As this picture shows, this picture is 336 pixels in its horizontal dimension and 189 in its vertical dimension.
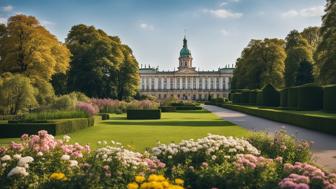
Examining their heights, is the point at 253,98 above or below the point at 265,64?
below

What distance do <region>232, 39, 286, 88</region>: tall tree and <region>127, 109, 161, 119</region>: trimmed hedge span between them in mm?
22321

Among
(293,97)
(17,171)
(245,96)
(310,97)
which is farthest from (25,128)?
(245,96)

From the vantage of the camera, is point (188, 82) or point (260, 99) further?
point (188, 82)

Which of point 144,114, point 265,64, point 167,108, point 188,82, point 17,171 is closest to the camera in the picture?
point 17,171

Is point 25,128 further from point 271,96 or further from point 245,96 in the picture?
point 245,96

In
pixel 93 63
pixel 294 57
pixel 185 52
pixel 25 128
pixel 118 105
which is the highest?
pixel 185 52

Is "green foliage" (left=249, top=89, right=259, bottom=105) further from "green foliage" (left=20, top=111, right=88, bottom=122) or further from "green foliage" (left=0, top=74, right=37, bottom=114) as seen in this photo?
"green foliage" (left=20, top=111, right=88, bottom=122)

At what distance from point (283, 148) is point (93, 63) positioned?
35572 mm

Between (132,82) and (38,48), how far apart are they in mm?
20866

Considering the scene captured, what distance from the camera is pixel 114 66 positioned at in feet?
151

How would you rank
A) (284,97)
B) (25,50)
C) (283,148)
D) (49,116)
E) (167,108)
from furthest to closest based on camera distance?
(167,108), (284,97), (25,50), (49,116), (283,148)

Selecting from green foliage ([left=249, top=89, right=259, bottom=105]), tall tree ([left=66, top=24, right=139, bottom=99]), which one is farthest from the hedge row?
tall tree ([left=66, top=24, right=139, bottom=99])

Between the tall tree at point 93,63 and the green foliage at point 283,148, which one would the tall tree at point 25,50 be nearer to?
the tall tree at point 93,63

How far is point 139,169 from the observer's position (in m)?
6.77
